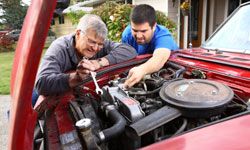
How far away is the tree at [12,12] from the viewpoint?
2866cm

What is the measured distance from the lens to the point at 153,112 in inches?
60.2

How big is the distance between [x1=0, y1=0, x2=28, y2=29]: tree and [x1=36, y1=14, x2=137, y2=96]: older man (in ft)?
92.8

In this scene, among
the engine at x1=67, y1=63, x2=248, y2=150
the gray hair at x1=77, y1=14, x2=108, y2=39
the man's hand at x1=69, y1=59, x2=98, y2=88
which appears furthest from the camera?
the gray hair at x1=77, y1=14, x2=108, y2=39

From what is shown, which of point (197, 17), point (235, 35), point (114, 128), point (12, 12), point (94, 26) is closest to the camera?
point (114, 128)

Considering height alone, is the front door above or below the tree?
below

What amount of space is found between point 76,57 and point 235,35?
1524 mm

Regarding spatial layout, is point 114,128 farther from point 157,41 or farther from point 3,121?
point 3,121

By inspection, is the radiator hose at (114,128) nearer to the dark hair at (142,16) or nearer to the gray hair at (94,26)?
the gray hair at (94,26)

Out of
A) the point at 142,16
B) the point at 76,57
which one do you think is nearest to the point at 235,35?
the point at 142,16

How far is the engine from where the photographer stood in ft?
4.56

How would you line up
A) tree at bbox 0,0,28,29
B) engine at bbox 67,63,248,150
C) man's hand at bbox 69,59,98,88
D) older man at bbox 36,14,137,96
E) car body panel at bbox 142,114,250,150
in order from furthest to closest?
tree at bbox 0,0,28,29 < older man at bbox 36,14,137,96 < man's hand at bbox 69,59,98,88 < engine at bbox 67,63,248,150 < car body panel at bbox 142,114,250,150

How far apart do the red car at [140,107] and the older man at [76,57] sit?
95mm

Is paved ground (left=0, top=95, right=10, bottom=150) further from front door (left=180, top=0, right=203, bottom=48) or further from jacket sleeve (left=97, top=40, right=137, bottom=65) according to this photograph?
front door (left=180, top=0, right=203, bottom=48)

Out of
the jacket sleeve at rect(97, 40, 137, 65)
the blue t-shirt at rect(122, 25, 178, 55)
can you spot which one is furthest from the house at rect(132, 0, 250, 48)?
the jacket sleeve at rect(97, 40, 137, 65)
